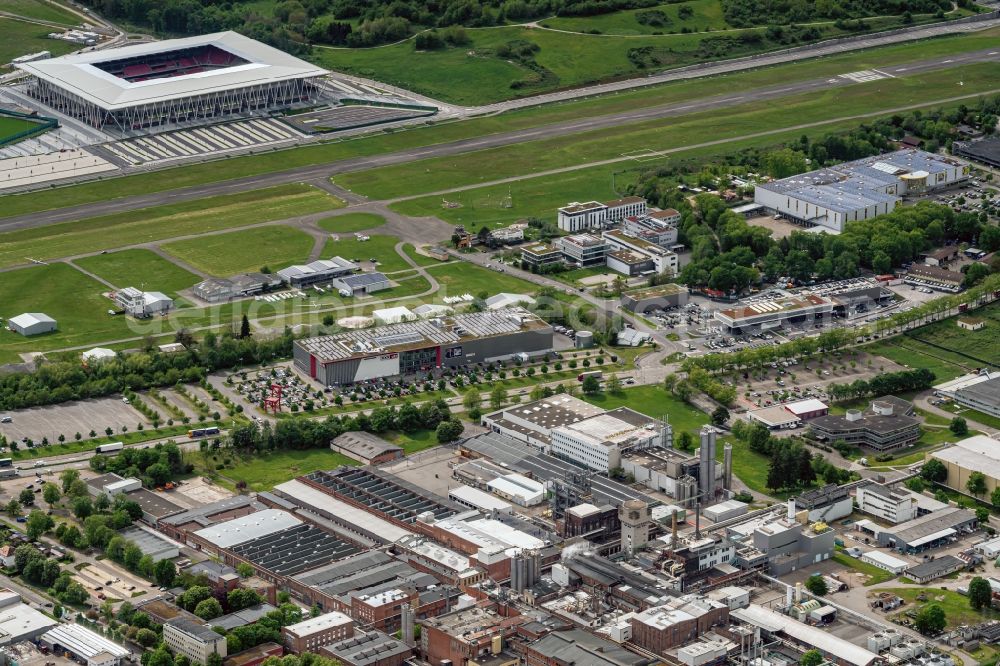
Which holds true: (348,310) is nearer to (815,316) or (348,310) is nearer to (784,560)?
(815,316)

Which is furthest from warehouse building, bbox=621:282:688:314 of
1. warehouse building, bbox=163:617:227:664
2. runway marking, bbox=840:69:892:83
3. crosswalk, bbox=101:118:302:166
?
runway marking, bbox=840:69:892:83

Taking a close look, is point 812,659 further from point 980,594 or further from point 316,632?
point 316,632

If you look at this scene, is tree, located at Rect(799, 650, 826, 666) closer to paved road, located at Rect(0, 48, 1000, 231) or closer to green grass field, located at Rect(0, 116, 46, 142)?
paved road, located at Rect(0, 48, 1000, 231)

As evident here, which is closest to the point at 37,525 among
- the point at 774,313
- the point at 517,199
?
the point at 774,313

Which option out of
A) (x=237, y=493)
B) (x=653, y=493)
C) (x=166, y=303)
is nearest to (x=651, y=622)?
(x=653, y=493)

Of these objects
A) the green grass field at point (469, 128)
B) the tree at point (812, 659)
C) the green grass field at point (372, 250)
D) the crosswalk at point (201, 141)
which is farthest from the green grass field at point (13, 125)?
the tree at point (812, 659)

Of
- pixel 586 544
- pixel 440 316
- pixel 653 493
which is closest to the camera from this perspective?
pixel 586 544

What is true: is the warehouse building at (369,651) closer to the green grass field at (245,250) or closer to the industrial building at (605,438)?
the industrial building at (605,438)
